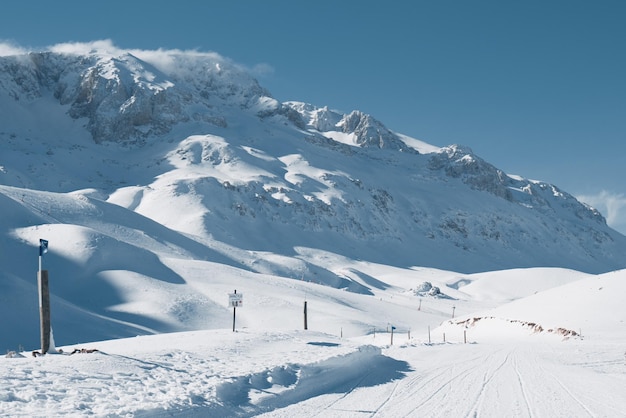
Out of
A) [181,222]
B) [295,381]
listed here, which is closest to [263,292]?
[295,381]

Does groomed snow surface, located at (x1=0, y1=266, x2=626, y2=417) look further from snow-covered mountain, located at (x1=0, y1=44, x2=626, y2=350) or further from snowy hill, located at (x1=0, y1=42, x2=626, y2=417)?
snow-covered mountain, located at (x1=0, y1=44, x2=626, y2=350)

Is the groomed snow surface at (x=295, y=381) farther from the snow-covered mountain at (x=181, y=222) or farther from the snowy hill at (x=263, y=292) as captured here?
the snow-covered mountain at (x=181, y=222)

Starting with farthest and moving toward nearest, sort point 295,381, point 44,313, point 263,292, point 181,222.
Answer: point 181,222 < point 263,292 < point 44,313 < point 295,381

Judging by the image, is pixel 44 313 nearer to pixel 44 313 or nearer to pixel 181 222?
pixel 44 313

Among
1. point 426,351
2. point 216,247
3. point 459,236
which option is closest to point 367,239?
point 459,236

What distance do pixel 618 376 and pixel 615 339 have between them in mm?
20595

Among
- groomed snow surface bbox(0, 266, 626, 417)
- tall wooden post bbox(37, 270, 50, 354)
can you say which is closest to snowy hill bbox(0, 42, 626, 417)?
groomed snow surface bbox(0, 266, 626, 417)

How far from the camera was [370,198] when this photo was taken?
582 feet

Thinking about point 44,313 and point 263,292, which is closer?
point 44,313

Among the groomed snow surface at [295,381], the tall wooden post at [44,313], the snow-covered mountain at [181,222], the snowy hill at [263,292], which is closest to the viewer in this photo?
the groomed snow surface at [295,381]

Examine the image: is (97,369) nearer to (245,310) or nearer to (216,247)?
Result: (245,310)

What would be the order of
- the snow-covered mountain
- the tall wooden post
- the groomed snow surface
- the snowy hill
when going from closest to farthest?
the groomed snow surface
the snowy hill
the tall wooden post
the snow-covered mountain

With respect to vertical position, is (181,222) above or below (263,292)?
above

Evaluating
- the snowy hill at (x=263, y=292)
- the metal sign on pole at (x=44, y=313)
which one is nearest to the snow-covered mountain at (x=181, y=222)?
the snowy hill at (x=263, y=292)
